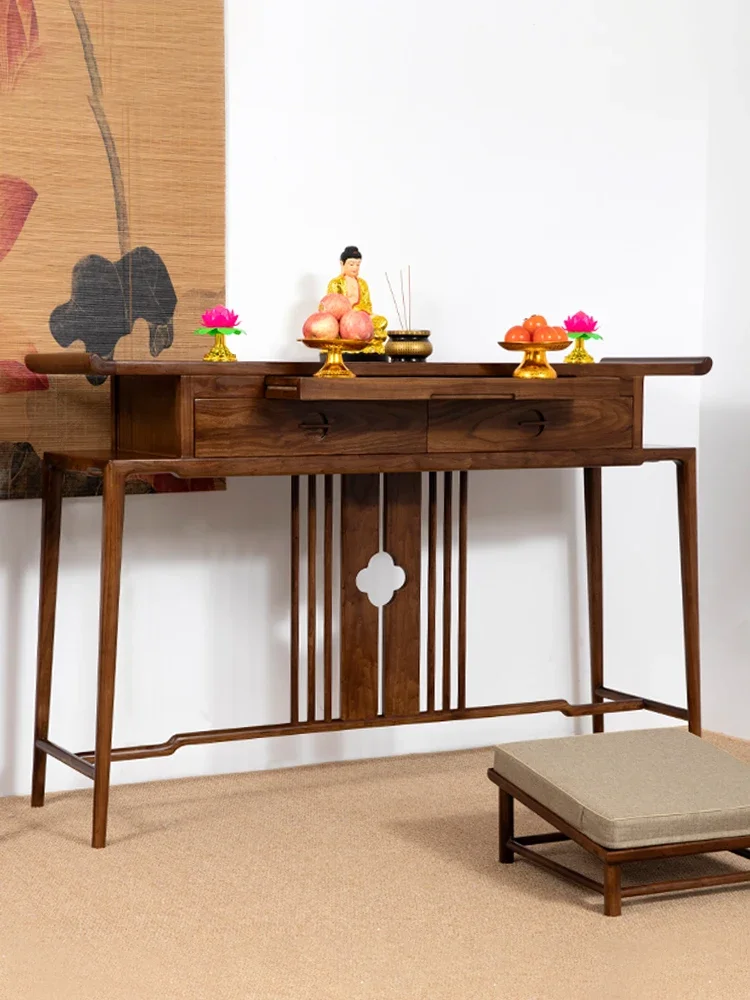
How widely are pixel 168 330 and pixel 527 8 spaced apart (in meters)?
1.34

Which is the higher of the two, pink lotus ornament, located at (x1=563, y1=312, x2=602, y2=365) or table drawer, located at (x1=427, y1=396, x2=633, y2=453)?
pink lotus ornament, located at (x1=563, y1=312, x2=602, y2=365)

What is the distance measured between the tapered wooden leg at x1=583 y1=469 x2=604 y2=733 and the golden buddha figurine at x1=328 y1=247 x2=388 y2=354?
2.57 ft

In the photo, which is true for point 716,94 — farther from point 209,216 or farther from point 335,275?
point 209,216

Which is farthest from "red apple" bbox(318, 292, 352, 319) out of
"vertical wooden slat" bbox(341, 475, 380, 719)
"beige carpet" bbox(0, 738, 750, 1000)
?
"beige carpet" bbox(0, 738, 750, 1000)

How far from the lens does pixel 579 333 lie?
3.28 m

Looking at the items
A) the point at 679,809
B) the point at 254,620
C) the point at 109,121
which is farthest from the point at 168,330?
→ the point at 679,809

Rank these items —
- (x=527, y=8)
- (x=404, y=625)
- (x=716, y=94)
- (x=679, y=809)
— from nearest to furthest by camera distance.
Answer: (x=679, y=809), (x=404, y=625), (x=527, y=8), (x=716, y=94)

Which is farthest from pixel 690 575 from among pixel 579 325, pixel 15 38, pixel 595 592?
pixel 15 38

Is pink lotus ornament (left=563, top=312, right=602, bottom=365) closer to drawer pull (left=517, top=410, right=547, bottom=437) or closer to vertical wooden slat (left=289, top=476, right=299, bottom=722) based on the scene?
drawer pull (left=517, top=410, right=547, bottom=437)

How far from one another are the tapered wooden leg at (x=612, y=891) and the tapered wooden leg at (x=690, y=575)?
971mm

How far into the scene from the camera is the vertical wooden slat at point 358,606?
3.27 metres

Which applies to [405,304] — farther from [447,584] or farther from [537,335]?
[447,584]

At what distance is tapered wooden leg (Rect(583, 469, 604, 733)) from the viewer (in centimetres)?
363

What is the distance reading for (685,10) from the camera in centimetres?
381
